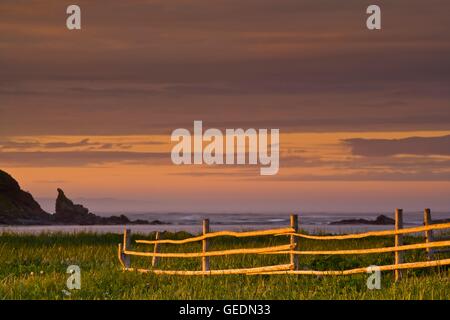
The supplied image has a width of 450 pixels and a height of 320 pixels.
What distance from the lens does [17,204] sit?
146 metres

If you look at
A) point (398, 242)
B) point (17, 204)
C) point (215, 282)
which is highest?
point (17, 204)

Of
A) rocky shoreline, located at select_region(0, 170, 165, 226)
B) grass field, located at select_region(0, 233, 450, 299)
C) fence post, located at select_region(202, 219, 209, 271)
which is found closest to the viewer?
grass field, located at select_region(0, 233, 450, 299)

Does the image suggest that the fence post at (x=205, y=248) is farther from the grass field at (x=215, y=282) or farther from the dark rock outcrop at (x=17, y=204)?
the dark rock outcrop at (x=17, y=204)

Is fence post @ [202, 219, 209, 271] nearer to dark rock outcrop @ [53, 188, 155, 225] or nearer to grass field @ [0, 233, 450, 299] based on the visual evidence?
grass field @ [0, 233, 450, 299]

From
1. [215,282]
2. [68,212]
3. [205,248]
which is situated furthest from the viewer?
[68,212]

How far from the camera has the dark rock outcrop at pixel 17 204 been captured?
138 meters

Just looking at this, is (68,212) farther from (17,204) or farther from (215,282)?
(215,282)

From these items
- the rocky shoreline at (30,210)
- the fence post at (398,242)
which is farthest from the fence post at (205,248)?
the rocky shoreline at (30,210)

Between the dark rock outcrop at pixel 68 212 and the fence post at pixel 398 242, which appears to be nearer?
the fence post at pixel 398 242

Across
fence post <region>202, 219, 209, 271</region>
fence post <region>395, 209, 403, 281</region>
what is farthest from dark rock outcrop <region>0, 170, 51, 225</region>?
fence post <region>395, 209, 403, 281</region>

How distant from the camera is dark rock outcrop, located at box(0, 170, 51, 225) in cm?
13838

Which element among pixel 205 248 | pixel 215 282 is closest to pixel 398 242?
pixel 215 282
